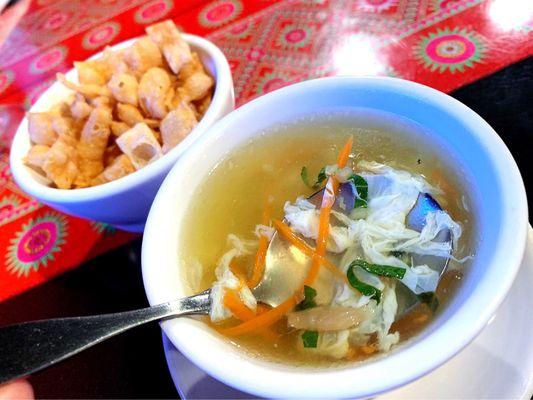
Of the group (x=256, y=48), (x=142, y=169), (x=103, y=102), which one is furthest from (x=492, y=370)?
(x=256, y=48)

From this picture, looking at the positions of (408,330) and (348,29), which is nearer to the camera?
(408,330)

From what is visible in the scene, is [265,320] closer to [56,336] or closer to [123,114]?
[56,336]

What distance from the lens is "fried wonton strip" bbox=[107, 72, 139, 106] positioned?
3.60ft

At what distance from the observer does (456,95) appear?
1.15 m

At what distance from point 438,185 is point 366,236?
0.16m

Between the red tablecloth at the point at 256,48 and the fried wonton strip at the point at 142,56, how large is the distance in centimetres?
29

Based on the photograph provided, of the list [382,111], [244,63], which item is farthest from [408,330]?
[244,63]

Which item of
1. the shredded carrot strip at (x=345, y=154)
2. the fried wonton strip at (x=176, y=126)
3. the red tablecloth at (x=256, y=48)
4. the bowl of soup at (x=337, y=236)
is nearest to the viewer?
the bowl of soup at (x=337, y=236)

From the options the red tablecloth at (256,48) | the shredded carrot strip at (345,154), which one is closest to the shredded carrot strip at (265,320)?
the shredded carrot strip at (345,154)

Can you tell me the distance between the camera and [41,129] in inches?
43.7

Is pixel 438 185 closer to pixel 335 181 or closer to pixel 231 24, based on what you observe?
pixel 335 181

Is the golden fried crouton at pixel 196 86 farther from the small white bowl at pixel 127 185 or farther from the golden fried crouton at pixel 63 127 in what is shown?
the golden fried crouton at pixel 63 127

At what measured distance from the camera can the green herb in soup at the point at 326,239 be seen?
69cm

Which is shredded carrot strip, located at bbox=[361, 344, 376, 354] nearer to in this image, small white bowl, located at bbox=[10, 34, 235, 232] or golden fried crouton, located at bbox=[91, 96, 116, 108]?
small white bowl, located at bbox=[10, 34, 235, 232]
